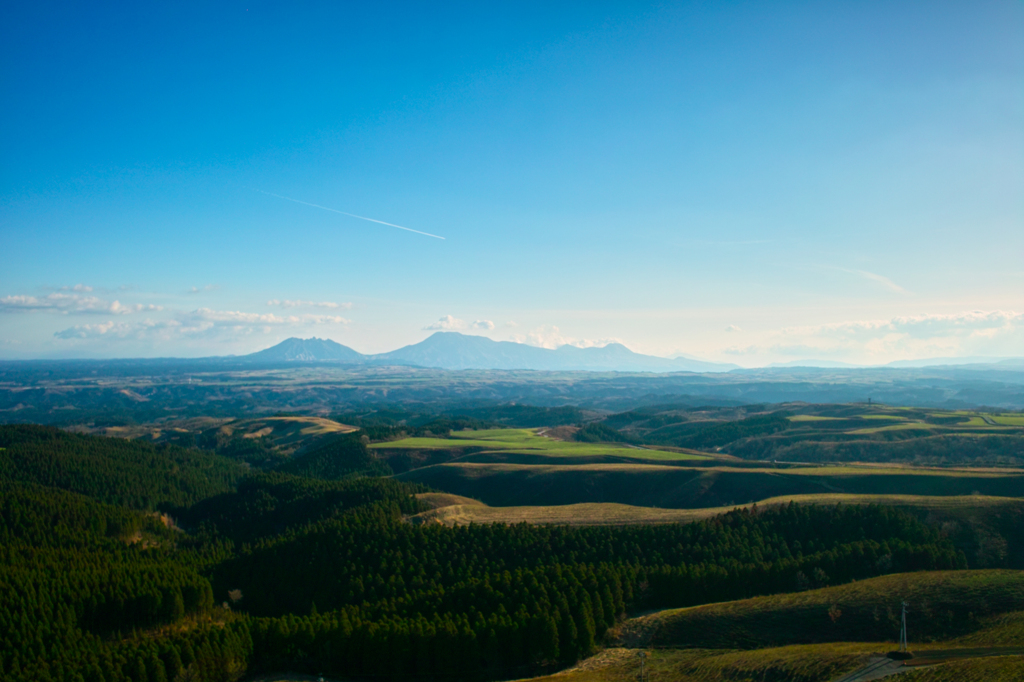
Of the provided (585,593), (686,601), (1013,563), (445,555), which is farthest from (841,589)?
(445,555)

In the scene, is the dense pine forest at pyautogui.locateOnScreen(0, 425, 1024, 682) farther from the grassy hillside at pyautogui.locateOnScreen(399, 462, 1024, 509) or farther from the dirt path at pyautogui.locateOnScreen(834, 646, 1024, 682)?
the grassy hillside at pyautogui.locateOnScreen(399, 462, 1024, 509)

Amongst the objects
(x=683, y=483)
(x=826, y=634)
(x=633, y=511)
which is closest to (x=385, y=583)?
(x=633, y=511)

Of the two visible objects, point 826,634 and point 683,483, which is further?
point 683,483

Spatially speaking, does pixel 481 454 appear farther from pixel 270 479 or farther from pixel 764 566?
pixel 764 566

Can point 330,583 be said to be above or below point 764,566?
below

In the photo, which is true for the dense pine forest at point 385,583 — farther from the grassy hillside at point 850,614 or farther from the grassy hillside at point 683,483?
the grassy hillside at point 683,483

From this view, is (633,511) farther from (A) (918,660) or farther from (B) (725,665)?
(A) (918,660)

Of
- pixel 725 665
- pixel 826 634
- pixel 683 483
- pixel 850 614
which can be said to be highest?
pixel 850 614
